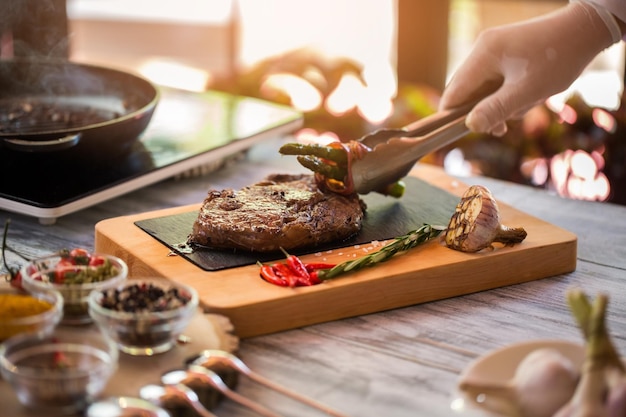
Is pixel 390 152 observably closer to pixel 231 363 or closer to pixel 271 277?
pixel 271 277

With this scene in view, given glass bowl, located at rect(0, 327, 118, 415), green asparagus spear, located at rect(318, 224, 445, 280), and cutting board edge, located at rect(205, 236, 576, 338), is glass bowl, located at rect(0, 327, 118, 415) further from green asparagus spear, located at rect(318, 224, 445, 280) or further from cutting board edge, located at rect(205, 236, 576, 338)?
green asparagus spear, located at rect(318, 224, 445, 280)

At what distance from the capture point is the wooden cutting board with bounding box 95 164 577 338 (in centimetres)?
188

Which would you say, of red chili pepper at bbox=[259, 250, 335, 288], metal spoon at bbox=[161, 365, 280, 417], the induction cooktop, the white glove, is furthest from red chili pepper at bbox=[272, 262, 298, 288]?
the white glove

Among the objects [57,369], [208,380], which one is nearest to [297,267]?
[208,380]

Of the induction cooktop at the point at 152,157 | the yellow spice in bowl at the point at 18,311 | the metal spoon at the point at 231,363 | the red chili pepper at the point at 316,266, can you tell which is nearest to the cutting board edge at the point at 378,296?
the red chili pepper at the point at 316,266

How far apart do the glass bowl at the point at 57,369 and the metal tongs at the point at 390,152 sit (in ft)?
3.34

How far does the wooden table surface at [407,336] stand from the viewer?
1.62 m

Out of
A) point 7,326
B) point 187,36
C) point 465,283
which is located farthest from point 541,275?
point 187,36

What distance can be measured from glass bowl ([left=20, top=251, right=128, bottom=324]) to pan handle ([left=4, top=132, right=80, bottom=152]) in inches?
23.1

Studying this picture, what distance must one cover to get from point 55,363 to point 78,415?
95 mm

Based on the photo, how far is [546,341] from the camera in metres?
1.57

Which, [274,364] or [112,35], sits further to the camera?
[112,35]

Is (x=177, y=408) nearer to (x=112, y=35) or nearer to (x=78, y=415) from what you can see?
(x=78, y=415)

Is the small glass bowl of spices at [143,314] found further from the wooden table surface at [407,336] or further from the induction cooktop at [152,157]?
the induction cooktop at [152,157]
